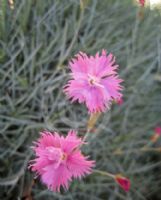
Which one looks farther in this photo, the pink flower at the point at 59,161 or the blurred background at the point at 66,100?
the blurred background at the point at 66,100

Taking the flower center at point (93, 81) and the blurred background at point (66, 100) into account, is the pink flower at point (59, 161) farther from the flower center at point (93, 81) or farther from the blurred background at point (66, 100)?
the blurred background at point (66, 100)

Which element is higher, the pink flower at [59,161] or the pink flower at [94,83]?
the pink flower at [94,83]

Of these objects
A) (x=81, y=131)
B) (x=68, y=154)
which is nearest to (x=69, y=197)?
(x=81, y=131)

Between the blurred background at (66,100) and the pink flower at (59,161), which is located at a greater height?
the blurred background at (66,100)

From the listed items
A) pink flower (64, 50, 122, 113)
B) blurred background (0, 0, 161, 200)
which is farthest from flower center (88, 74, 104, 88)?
blurred background (0, 0, 161, 200)

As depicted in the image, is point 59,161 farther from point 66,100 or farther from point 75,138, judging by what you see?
point 66,100

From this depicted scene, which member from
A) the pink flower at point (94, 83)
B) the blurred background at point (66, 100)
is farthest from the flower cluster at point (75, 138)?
the blurred background at point (66, 100)

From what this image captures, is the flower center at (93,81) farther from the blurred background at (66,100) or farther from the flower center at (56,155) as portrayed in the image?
the blurred background at (66,100)
